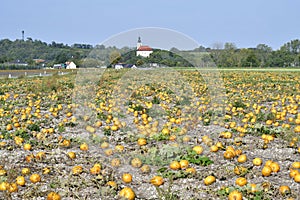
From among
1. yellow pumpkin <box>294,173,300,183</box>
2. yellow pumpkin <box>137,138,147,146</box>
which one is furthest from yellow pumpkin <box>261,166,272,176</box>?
yellow pumpkin <box>137,138,147,146</box>

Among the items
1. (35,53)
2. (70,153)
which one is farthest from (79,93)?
(35,53)

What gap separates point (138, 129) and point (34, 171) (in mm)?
2898

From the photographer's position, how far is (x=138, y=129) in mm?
7859

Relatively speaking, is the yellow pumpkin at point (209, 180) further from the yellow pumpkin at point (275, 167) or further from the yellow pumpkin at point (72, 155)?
the yellow pumpkin at point (72, 155)

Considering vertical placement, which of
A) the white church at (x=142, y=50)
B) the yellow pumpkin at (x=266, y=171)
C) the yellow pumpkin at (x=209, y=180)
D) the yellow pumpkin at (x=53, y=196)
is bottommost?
the yellow pumpkin at (x=53, y=196)

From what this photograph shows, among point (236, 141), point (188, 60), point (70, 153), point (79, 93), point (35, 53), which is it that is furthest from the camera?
point (35, 53)

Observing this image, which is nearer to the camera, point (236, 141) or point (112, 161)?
point (112, 161)

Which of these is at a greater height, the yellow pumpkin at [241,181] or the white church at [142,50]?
the white church at [142,50]

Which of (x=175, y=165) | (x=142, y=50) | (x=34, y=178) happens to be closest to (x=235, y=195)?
(x=175, y=165)

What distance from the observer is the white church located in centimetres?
1098

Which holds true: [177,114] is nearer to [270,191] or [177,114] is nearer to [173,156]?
[173,156]

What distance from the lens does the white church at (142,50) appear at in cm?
1098

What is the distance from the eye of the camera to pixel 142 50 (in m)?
11.3

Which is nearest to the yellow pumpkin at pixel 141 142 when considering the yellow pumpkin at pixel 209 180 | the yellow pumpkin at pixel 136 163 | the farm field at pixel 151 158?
the farm field at pixel 151 158
